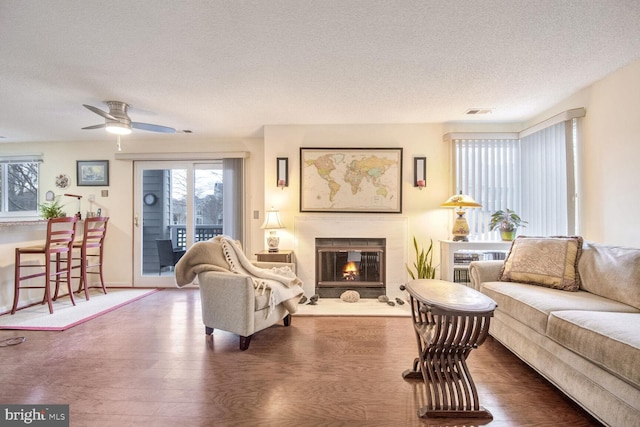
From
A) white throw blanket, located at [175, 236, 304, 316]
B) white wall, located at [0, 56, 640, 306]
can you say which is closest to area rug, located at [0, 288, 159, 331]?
white wall, located at [0, 56, 640, 306]

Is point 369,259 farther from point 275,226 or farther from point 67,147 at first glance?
point 67,147

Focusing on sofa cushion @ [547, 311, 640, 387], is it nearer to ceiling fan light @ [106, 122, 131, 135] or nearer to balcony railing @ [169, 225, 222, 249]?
ceiling fan light @ [106, 122, 131, 135]

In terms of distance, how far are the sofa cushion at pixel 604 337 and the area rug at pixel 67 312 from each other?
4164 millimetres

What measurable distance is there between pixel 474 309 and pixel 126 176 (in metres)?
5.11

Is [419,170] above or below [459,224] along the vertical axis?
above

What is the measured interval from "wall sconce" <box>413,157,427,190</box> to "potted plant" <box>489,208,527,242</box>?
940 millimetres

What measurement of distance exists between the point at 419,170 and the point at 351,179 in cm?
92

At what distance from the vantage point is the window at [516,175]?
328 centimetres

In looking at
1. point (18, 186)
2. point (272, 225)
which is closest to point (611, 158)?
point (272, 225)

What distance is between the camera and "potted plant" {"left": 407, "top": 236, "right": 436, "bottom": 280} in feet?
12.6

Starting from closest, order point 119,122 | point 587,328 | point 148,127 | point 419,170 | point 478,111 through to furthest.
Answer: point 587,328, point 119,122, point 148,127, point 478,111, point 419,170

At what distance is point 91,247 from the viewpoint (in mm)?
4207

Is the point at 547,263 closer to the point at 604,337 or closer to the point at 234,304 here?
the point at 604,337

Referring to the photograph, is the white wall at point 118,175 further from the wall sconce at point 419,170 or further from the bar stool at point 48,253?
the wall sconce at point 419,170
